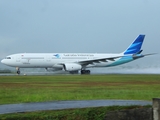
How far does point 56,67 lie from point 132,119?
57.8 meters

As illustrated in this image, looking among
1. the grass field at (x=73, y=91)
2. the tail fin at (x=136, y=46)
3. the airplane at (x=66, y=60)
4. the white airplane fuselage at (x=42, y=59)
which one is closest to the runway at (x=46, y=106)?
the grass field at (x=73, y=91)

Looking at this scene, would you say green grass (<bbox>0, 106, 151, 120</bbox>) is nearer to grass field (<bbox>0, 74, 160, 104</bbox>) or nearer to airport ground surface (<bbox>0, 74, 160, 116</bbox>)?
airport ground surface (<bbox>0, 74, 160, 116</bbox>)

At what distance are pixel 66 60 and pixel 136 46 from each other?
16544mm

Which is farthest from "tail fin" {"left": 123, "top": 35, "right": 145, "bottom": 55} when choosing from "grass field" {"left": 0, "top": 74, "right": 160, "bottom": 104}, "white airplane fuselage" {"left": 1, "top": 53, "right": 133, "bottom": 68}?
"grass field" {"left": 0, "top": 74, "right": 160, "bottom": 104}

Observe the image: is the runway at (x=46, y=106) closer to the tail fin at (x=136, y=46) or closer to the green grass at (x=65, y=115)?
the green grass at (x=65, y=115)

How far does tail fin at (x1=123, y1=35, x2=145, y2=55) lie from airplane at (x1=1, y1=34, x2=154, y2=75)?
3.13 ft

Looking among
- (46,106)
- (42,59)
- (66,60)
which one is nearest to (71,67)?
(66,60)

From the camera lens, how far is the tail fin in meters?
75.3

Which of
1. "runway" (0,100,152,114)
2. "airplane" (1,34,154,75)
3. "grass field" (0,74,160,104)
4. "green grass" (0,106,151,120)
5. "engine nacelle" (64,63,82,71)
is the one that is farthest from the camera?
"engine nacelle" (64,63,82,71)

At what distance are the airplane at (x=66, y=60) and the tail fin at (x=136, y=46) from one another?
0.95 m

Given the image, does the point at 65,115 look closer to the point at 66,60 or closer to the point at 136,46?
the point at 66,60

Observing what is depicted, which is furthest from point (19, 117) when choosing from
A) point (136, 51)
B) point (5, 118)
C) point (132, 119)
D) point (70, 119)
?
point (136, 51)

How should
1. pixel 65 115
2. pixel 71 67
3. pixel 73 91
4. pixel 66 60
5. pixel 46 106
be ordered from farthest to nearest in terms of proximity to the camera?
pixel 66 60 < pixel 71 67 < pixel 73 91 < pixel 46 106 < pixel 65 115

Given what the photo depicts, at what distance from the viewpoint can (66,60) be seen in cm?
6819
